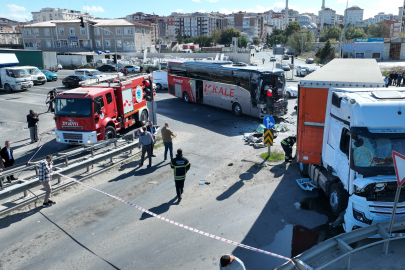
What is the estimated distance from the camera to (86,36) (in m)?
74.1

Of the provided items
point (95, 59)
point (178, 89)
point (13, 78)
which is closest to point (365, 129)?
point (178, 89)

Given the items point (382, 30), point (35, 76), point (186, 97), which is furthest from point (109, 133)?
point (382, 30)

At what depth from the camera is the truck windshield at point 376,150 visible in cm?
650

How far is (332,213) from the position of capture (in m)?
8.24

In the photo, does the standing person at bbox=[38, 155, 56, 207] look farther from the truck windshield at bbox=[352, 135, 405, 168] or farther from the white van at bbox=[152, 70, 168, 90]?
the white van at bbox=[152, 70, 168, 90]

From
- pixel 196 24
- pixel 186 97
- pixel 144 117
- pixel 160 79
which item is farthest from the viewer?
pixel 196 24

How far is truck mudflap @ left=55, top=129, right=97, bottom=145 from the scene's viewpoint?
12.9 metres

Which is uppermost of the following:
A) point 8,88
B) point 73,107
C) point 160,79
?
point 73,107

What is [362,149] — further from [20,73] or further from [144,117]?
[20,73]

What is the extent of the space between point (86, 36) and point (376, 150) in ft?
255

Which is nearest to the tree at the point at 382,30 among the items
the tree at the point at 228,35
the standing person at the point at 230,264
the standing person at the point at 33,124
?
the tree at the point at 228,35

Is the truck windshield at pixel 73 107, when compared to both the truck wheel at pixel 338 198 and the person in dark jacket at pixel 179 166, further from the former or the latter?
the truck wheel at pixel 338 198

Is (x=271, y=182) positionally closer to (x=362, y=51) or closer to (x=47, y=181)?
(x=47, y=181)

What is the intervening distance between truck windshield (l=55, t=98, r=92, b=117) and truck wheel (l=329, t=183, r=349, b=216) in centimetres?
949
